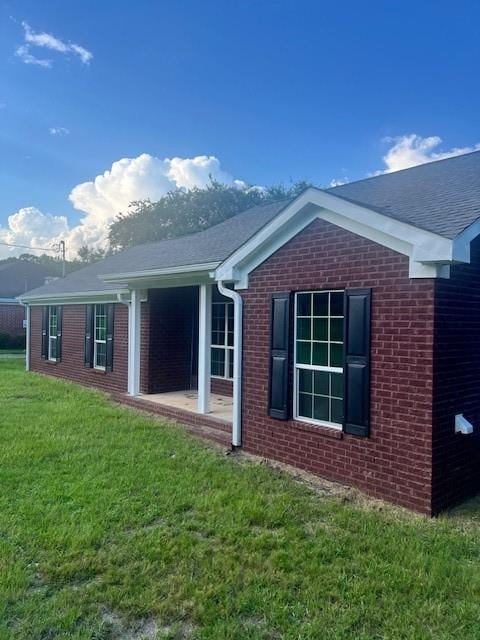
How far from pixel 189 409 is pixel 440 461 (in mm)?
4755

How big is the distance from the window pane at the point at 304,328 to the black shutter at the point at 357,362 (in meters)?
0.76

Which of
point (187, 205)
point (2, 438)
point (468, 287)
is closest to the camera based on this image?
point (468, 287)

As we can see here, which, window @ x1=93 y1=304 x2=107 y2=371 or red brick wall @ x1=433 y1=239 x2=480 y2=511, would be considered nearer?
red brick wall @ x1=433 y1=239 x2=480 y2=511

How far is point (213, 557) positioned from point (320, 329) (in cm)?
297

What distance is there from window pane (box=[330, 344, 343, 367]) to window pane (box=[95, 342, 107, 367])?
24.0 feet

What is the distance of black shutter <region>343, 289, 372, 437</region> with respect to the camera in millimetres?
5000

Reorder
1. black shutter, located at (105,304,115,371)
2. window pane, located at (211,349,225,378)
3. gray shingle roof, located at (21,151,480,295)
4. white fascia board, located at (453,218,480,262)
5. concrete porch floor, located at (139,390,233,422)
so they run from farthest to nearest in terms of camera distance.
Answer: black shutter, located at (105,304,115,371), window pane, located at (211,349,225,378), concrete porch floor, located at (139,390,233,422), gray shingle roof, located at (21,151,480,295), white fascia board, located at (453,218,480,262)

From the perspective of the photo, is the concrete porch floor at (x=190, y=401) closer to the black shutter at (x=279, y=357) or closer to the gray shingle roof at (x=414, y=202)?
the black shutter at (x=279, y=357)

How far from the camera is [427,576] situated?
3.33m

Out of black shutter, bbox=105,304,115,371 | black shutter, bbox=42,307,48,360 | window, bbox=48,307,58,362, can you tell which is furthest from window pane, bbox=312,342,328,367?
black shutter, bbox=42,307,48,360

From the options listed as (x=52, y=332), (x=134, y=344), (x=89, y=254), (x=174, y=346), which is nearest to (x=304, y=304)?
(x=134, y=344)

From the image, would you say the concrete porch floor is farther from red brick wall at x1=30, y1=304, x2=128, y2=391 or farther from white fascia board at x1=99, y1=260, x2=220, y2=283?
white fascia board at x1=99, y1=260, x2=220, y2=283

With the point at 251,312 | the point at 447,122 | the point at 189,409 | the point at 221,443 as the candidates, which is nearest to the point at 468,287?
the point at 251,312

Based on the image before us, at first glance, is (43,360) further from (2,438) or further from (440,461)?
(440,461)
